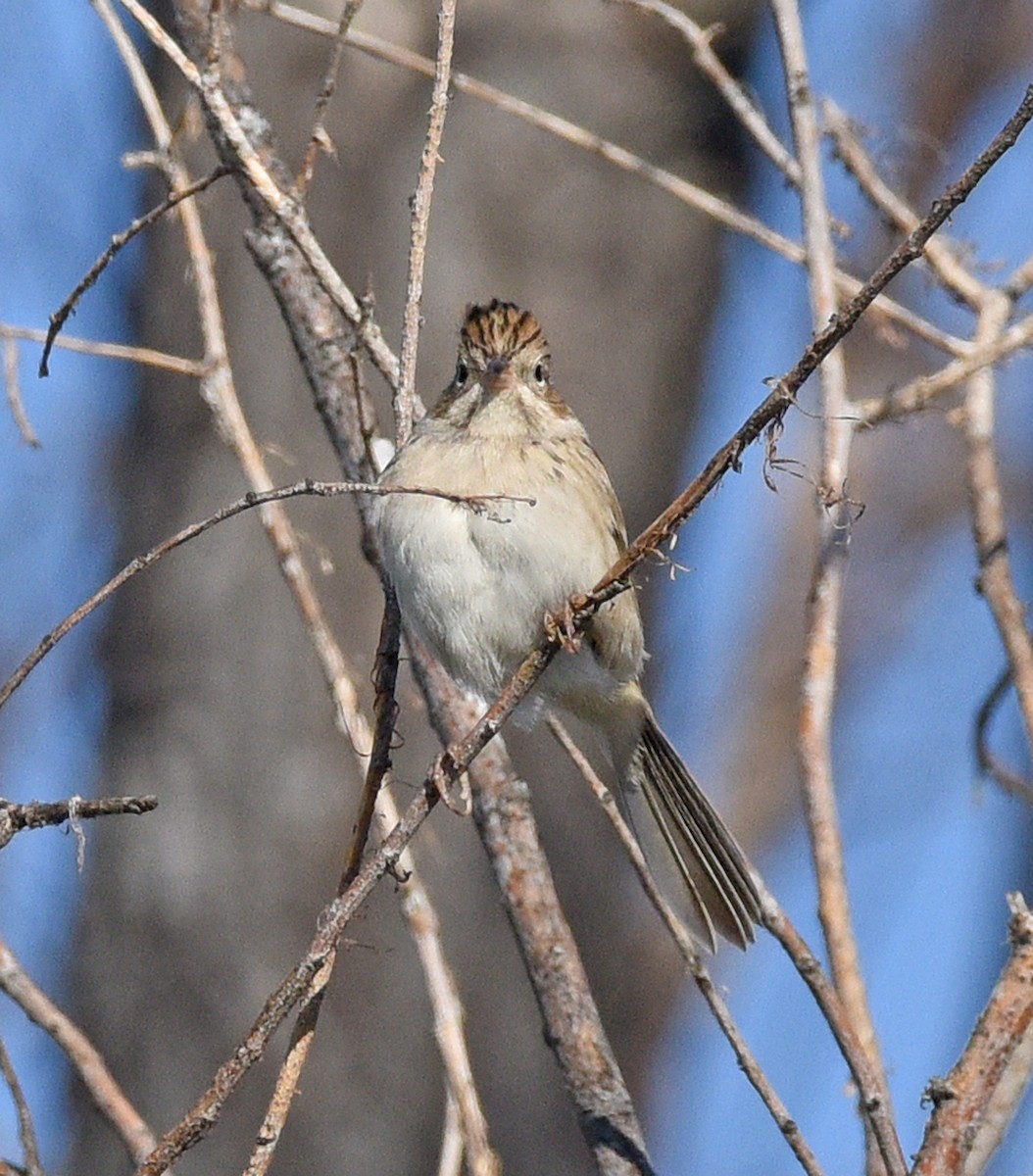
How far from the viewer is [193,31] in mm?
2840

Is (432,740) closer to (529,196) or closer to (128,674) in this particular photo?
(128,674)

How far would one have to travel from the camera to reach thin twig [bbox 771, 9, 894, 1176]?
2.21 meters

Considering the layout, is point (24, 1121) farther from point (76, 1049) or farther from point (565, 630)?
point (565, 630)

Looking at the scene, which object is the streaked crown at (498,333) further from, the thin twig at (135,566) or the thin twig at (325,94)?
the thin twig at (135,566)

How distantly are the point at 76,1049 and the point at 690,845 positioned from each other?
1.25m

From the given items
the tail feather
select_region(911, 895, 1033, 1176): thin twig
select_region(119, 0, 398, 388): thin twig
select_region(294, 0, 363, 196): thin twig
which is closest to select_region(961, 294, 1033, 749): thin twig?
the tail feather

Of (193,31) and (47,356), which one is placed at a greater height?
(193,31)

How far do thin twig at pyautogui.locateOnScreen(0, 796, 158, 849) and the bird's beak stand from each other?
172cm

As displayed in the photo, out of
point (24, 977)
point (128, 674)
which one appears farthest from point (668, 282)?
point (24, 977)

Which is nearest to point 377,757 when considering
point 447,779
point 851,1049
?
point 447,779

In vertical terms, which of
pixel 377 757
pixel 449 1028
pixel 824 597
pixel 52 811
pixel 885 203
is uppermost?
pixel 885 203

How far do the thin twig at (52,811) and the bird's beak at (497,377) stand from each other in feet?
5.64

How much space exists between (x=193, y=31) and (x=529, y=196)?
8.80ft

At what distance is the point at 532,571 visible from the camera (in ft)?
9.37
